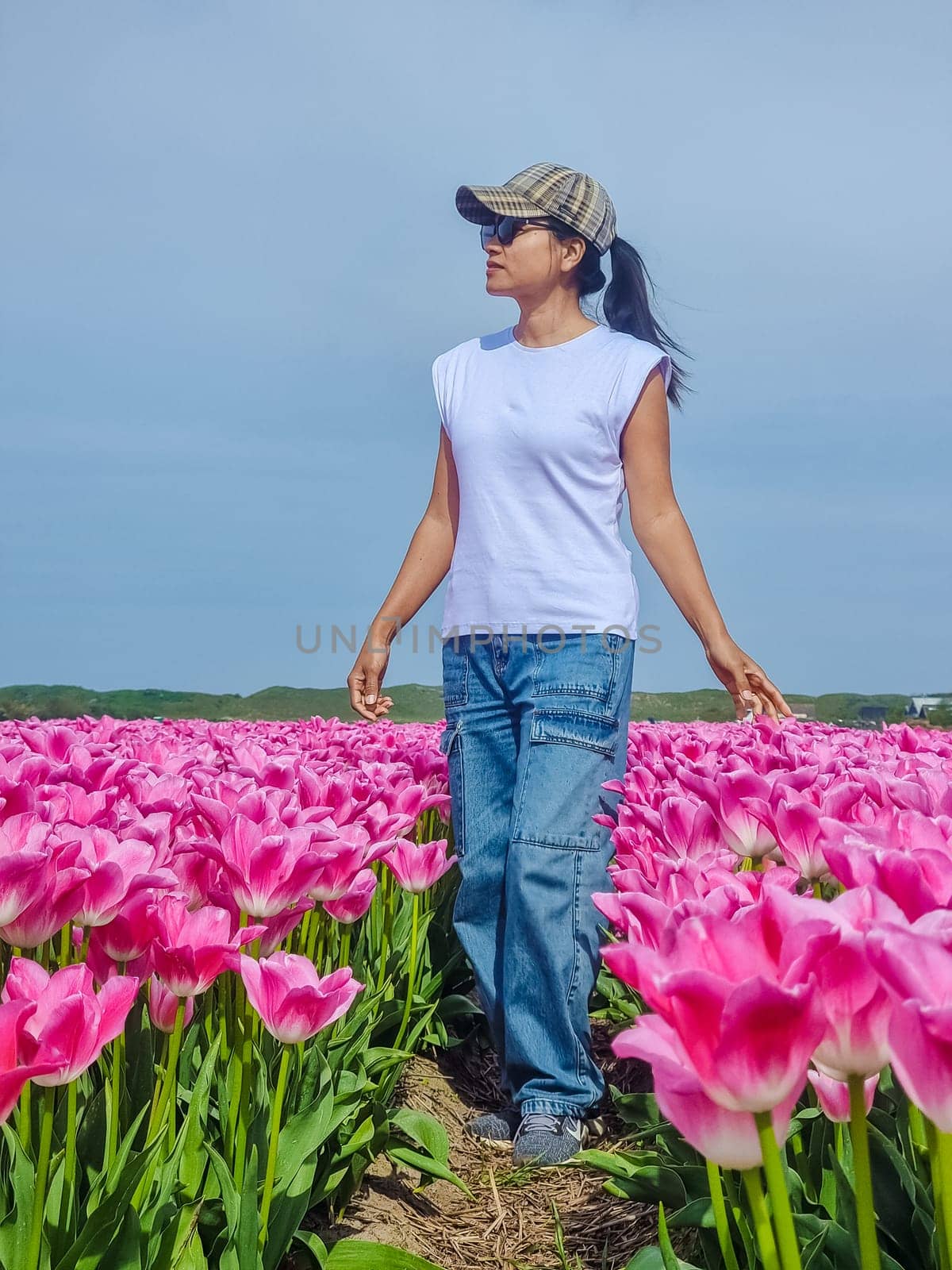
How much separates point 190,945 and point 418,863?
123 cm

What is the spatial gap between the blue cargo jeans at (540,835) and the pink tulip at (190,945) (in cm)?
139

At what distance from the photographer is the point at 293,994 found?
5.53 ft

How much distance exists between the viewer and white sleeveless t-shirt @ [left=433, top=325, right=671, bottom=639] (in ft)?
10.8

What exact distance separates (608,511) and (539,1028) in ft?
4.51

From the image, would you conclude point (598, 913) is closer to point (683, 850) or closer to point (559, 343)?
point (683, 850)

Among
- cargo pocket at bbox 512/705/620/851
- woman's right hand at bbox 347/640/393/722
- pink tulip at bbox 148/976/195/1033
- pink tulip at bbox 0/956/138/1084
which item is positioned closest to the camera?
pink tulip at bbox 0/956/138/1084

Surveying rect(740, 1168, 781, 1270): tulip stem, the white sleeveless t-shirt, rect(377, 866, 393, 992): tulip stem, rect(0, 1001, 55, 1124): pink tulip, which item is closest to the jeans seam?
rect(377, 866, 393, 992): tulip stem

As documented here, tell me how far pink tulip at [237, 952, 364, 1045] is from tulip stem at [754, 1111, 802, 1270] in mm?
797

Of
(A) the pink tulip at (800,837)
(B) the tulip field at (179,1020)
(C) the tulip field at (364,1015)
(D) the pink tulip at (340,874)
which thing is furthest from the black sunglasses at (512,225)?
(A) the pink tulip at (800,837)

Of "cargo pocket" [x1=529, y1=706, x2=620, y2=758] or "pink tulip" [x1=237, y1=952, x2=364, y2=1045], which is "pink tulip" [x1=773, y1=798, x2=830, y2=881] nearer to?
"pink tulip" [x1=237, y1=952, x2=364, y2=1045]

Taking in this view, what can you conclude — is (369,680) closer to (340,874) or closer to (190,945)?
(340,874)

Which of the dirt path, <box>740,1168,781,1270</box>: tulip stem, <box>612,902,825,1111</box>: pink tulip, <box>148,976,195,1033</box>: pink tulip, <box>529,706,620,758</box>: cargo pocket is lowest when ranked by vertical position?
the dirt path

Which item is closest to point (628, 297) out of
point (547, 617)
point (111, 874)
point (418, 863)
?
point (547, 617)

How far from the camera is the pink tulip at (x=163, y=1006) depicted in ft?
6.19
